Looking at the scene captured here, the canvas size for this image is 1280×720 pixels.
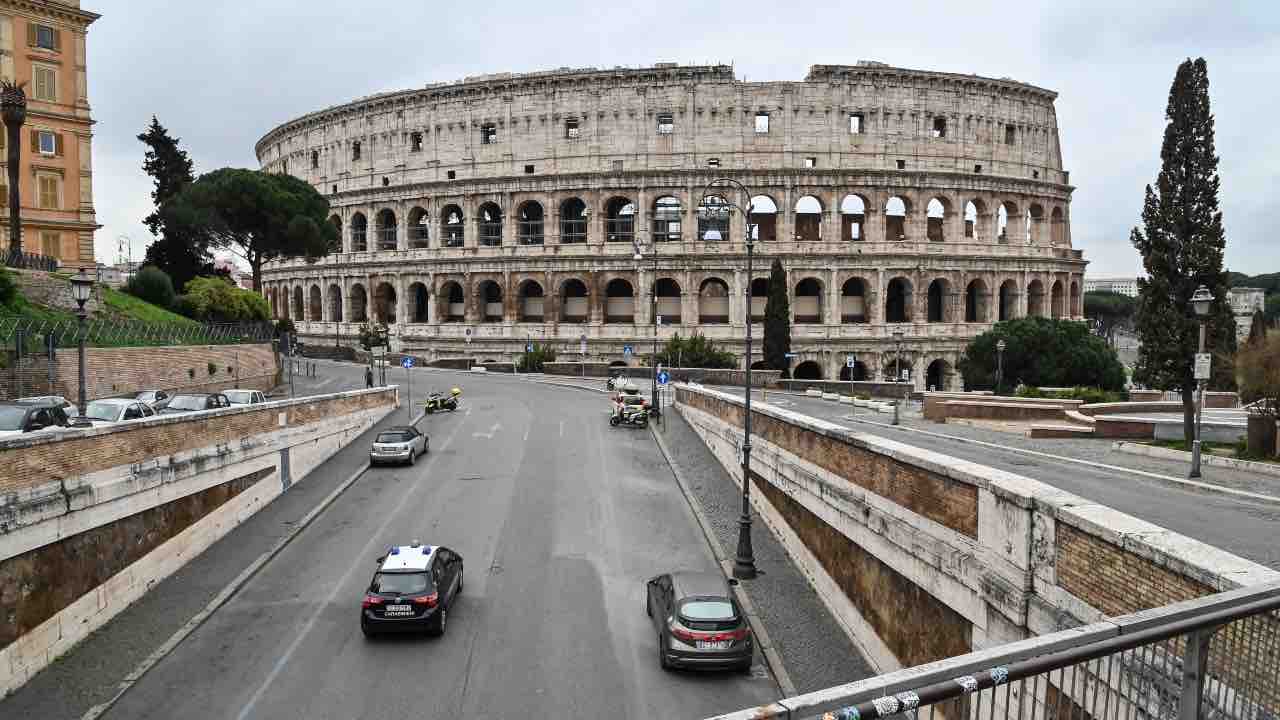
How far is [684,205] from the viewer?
202 feet

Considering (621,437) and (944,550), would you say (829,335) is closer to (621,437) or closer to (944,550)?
(621,437)

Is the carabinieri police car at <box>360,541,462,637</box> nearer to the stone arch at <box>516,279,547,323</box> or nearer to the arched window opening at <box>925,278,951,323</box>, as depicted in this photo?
the stone arch at <box>516,279,547,323</box>

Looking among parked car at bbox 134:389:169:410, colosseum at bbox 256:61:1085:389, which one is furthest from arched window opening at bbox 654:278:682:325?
parked car at bbox 134:389:169:410

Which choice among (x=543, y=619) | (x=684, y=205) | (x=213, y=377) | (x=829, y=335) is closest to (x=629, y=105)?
(x=684, y=205)

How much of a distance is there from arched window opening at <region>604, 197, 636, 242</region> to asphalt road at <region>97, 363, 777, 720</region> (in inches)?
1546

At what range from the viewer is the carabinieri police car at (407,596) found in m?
14.0

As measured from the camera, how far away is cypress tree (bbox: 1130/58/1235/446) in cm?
2762

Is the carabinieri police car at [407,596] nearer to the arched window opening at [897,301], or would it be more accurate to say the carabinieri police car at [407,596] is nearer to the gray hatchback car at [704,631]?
the gray hatchback car at [704,631]

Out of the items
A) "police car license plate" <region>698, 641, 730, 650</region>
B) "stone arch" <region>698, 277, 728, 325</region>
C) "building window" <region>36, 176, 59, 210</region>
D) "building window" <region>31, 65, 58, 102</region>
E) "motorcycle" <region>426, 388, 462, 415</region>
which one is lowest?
"police car license plate" <region>698, 641, 730, 650</region>

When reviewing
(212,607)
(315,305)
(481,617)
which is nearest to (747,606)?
(481,617)

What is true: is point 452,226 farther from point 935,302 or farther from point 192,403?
point 192,403

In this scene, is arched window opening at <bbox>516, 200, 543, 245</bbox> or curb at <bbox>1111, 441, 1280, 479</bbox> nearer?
curb at <bbox>1111, 441, 1280, 479</bbox>

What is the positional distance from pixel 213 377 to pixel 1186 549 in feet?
124

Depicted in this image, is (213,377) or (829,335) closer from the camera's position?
(213,377)
